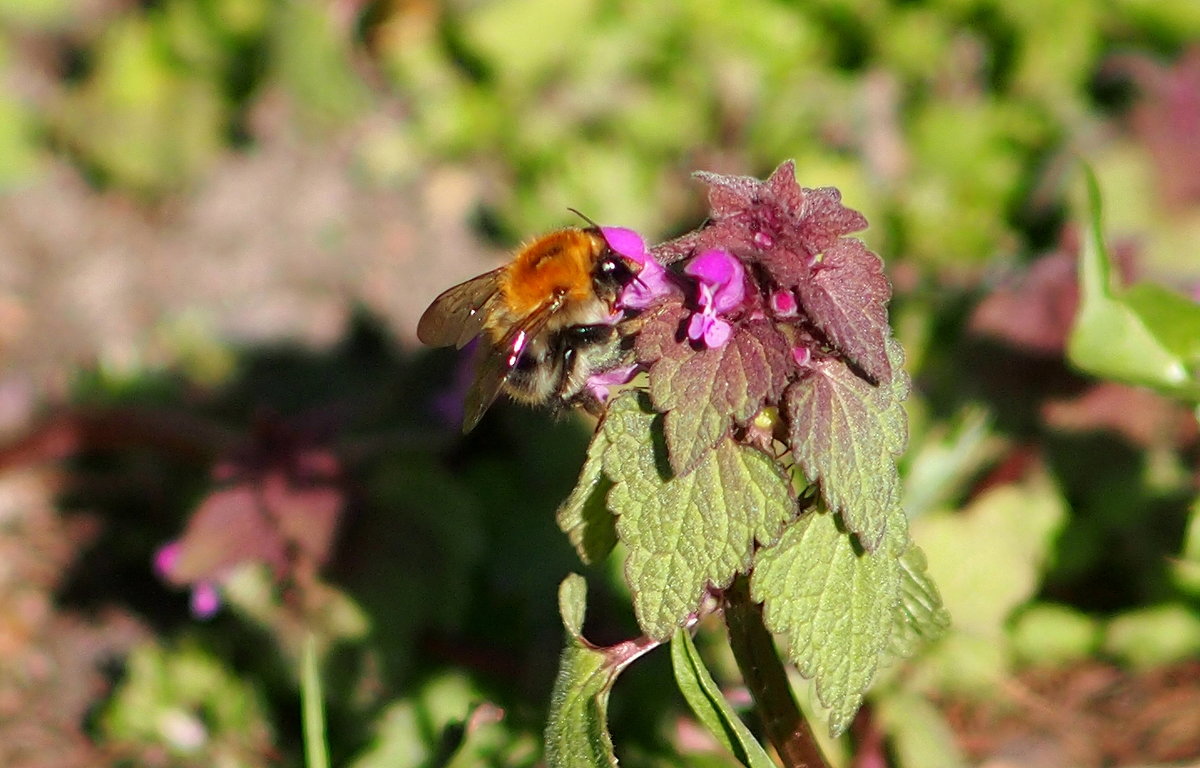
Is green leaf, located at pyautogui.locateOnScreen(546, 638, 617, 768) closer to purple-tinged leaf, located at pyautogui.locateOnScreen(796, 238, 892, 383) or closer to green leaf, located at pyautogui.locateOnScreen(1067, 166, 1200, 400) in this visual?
purple-tinged leaf, located at pyautogui.locateOnScreen(796, 238, 892, 383)

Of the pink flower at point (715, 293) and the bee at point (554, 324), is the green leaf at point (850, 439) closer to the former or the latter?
the pink flower at point (715, 293)

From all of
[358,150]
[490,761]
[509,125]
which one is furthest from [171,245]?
[490,761]

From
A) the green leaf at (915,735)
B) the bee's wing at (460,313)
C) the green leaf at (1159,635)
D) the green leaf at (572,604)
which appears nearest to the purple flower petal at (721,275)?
the green leaf at (572,604)

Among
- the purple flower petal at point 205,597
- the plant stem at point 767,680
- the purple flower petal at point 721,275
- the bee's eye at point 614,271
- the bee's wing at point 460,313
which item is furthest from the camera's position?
the purple flower petal at point 205,597

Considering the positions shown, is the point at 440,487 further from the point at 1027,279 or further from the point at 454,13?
the point at 454,13

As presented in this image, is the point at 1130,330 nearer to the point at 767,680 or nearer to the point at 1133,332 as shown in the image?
the point at 1133,332

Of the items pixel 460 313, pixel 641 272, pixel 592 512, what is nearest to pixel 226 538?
pixel 460 313

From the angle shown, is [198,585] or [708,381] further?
[198,585]

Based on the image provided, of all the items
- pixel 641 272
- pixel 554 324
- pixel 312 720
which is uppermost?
pixel 554 324
